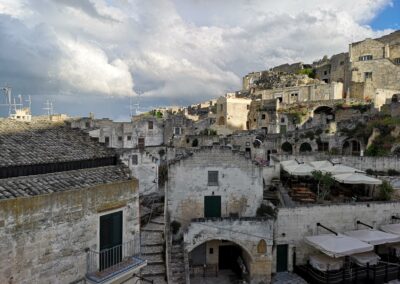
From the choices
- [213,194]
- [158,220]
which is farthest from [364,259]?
[158,220]

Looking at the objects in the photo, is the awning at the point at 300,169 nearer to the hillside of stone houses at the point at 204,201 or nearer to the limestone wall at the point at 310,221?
the hillside of stone houses at the point at 204,201

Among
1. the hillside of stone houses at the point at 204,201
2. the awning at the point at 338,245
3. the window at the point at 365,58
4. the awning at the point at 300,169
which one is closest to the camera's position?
the hillside of stone houses at the point at 204,201

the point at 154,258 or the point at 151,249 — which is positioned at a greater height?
the point at 151,249

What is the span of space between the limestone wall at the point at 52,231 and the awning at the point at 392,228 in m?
Answer: 16.9

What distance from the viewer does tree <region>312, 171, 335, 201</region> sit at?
2321cm

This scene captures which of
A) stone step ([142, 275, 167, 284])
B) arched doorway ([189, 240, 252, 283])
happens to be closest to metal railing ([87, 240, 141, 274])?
stone step ([142, 275, 167, 284])

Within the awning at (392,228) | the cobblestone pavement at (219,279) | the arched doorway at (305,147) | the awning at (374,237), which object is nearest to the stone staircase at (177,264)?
the cobblestone pavement at (219,279)

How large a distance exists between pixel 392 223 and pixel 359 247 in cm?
631

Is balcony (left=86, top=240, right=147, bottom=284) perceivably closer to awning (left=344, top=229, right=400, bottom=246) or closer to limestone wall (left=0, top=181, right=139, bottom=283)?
limestone wall (left=0, top=181, right=139, bottom=283)

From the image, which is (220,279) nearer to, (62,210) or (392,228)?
(392,228)

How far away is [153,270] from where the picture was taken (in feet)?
54.9

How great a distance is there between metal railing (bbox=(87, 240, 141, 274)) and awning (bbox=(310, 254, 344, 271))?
1118cm

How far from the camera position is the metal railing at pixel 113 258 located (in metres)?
10.4

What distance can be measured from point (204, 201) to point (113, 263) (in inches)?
410
